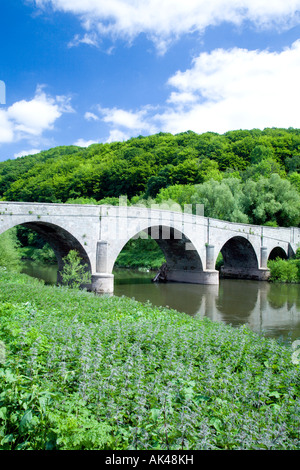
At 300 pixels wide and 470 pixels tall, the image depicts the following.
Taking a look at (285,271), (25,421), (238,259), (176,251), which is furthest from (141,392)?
(238,259)

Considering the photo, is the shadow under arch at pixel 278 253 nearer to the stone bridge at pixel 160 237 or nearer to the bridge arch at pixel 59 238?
the stone bridge at pixel 160 237

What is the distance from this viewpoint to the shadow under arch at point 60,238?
62.0ft

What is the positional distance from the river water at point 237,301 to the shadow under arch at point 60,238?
9.94ft

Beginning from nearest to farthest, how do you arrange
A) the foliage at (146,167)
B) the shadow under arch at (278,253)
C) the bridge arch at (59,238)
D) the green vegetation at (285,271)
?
the bridge arch at (59,238)
the green vegetation at (285,271)
the shadow under arch at (278,253)
the foliage at (146,167)

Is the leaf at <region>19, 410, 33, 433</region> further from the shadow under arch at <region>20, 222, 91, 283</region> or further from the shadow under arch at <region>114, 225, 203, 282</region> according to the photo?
the shadow under arch at <region>114, 225, 203, 282</region>

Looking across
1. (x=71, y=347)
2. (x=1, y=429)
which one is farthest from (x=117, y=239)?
(x=1, y=429)

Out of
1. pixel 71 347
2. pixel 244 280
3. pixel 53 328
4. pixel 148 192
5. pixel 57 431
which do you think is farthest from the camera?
pixel 148 192

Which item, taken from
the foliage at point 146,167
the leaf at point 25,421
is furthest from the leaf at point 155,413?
the foliage at point 146,167

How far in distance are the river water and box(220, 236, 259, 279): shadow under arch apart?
4.36 metres

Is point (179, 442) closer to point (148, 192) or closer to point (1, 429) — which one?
point (1, 429)

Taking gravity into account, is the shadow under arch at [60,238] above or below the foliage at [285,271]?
above

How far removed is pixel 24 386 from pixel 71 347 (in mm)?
948

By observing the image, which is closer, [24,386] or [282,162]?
[24,386]

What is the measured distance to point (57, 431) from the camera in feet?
9.20
